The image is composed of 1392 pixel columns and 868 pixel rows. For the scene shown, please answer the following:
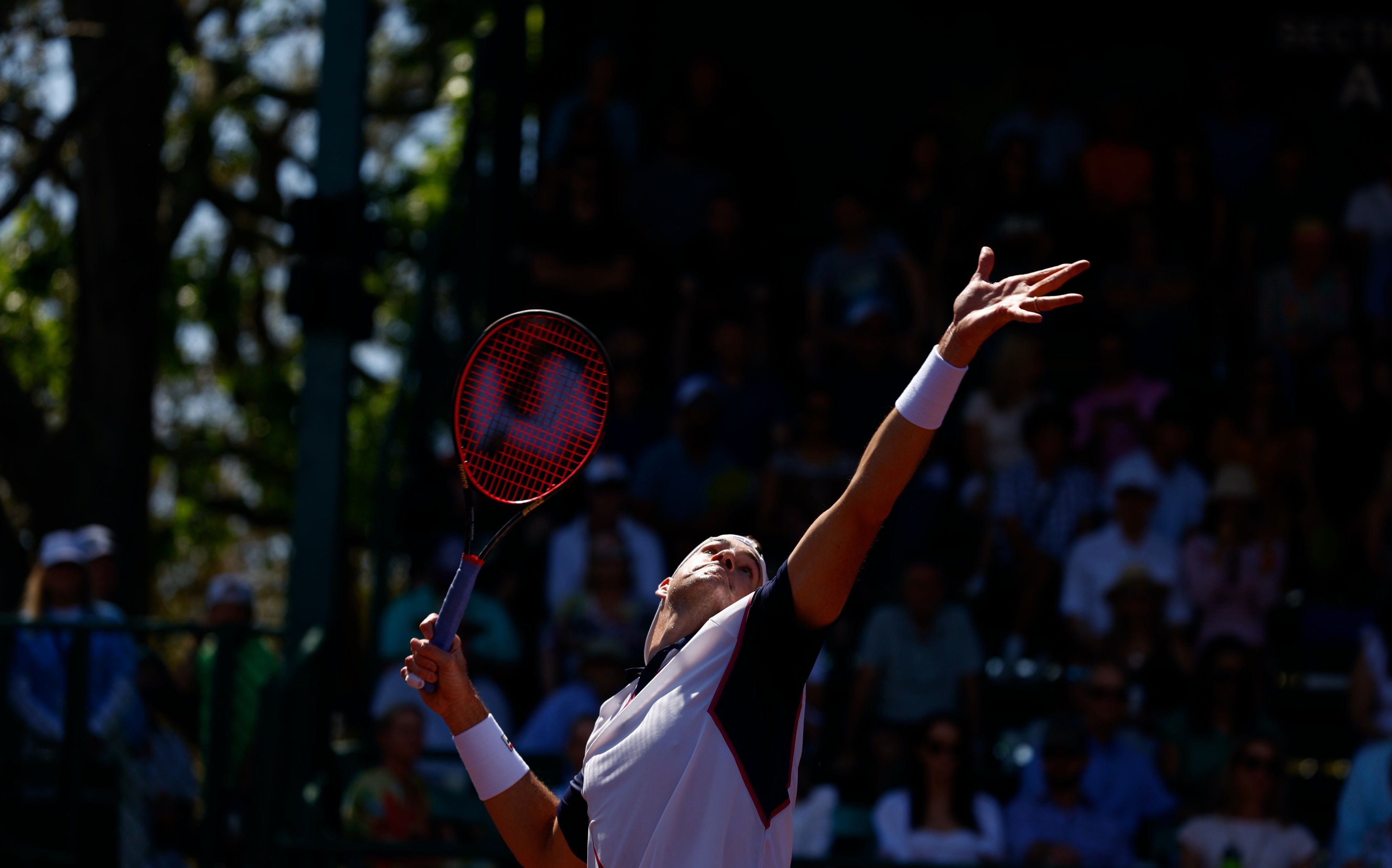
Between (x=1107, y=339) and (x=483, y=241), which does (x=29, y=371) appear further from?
(x=1107, y=339)

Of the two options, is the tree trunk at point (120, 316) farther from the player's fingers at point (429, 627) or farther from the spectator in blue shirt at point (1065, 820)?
the player's fingers at point (429, 627)

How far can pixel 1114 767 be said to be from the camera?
7.77 metres

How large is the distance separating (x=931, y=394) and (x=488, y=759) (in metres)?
1.27

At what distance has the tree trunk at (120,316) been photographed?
1198cm

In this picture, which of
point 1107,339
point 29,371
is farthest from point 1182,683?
point 29,371

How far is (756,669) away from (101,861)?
443 cm

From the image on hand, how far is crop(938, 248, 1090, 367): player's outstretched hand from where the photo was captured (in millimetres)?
3002

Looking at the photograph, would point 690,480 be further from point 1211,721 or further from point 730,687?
point 730,687

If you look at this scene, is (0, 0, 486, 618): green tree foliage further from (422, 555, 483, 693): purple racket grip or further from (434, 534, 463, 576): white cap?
(422, 555, 483, 693): purple racket grip

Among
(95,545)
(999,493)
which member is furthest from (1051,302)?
(95,545)

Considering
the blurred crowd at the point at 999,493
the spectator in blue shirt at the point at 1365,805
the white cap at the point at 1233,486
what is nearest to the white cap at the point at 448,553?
the blurred crowd at the point at 999,493

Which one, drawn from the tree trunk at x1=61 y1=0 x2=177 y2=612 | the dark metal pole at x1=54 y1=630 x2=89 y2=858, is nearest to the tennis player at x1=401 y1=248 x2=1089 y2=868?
the dark metal pole at x1=54 y1=630 x2=89 y2=858

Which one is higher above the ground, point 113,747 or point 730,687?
point 730,687

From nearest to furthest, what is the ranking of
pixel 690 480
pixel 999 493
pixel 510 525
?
1. pixel 510 525
2. pixel 999 493
3. pixel 690 480
